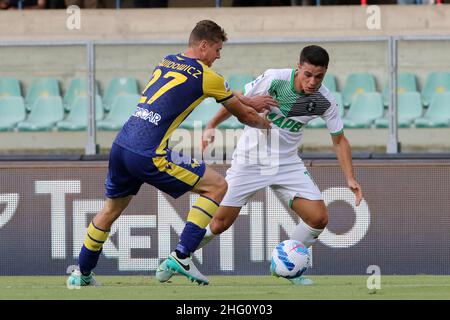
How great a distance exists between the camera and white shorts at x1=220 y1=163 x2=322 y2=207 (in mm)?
10516

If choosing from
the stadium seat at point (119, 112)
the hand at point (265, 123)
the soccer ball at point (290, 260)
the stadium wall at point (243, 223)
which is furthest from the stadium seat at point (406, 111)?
the soccer ball at point (290, 260)

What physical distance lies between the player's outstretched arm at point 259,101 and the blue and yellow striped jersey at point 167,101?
0.32 meters

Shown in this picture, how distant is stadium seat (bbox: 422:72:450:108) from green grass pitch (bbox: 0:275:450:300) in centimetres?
216

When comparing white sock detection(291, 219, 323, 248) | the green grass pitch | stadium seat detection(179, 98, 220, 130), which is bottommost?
the green grass pitch

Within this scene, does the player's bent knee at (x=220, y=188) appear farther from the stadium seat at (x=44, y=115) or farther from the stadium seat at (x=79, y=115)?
the stadium seat at (x=44, y=115)

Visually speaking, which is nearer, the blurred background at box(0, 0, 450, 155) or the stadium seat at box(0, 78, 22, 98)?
the blurred background at box(0, 0, 450, 155)

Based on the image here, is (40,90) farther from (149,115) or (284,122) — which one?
(149,115)

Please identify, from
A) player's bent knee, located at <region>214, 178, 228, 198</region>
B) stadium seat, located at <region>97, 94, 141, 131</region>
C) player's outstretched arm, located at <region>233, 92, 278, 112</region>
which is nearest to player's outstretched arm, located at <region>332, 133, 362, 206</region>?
player's outstretched arm, located at <region>233, 92, 278, 112</region>

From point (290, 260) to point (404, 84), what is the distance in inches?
153

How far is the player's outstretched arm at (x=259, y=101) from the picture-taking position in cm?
970

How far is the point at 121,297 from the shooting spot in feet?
28.8

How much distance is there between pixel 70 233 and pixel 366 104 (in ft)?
11.5

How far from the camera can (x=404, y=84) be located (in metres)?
13.2

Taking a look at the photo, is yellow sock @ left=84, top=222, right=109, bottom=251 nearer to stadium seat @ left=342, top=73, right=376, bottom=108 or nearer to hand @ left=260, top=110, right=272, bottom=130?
hand @ left=260, top=110, right=272, bottom=130
